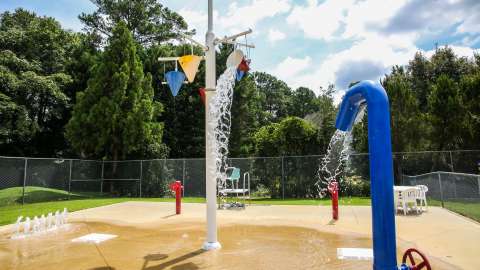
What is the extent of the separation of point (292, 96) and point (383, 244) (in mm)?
70485

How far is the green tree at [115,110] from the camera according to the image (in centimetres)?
2350

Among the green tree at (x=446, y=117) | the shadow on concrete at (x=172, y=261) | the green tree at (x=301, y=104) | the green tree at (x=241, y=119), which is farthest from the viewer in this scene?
the green tree at (x=301, y=104)

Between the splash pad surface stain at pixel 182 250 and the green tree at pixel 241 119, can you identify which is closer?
the splash pad surface stain at pixel 182 250

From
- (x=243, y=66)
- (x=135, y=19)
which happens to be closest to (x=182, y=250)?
(x=243, y=66)

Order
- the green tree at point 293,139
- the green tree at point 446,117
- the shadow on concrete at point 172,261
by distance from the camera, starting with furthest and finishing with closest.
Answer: the green tree at point 293,139
the green tree at point 446,117
the shadow on concrete at point 172,261

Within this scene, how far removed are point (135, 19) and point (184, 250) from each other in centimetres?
3535

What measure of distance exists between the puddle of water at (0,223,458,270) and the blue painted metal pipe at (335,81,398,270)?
6.56 feet

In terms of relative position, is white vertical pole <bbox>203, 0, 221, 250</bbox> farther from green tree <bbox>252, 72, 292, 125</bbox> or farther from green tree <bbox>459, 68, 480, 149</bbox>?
green tree <bbox>252, 72, 292, 125</bbox>

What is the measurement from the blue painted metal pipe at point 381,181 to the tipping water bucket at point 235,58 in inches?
151

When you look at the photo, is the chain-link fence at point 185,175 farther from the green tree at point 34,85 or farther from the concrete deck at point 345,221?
the green tree at point 34,85

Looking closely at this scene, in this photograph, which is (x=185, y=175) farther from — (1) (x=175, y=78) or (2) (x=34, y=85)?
→ (1) (x=175, y=78)

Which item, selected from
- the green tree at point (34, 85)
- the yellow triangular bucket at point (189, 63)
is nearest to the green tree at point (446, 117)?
the yellow triangular bucket at point (189, 63)

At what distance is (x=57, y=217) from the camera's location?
10.6 m

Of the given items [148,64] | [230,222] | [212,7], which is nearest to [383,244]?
[212,7]
